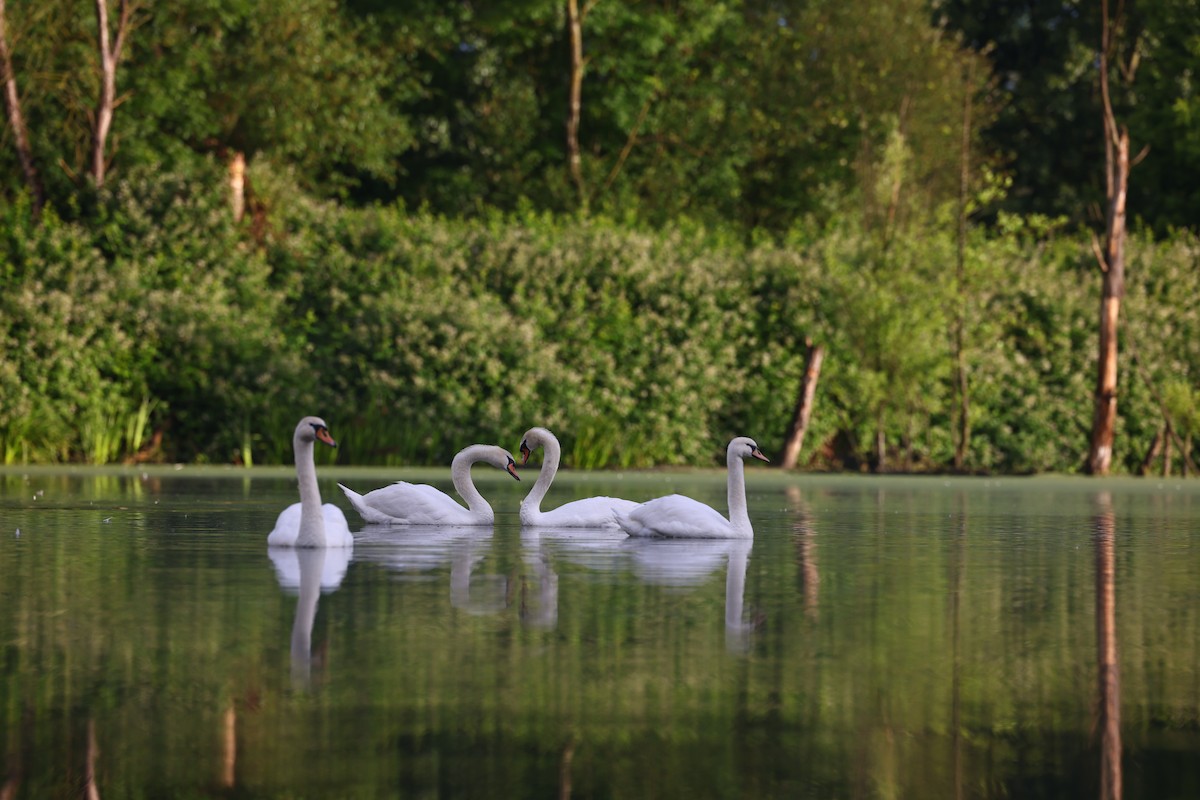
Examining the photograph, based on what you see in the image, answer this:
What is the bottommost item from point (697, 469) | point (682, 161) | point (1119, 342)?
point (697, 469)

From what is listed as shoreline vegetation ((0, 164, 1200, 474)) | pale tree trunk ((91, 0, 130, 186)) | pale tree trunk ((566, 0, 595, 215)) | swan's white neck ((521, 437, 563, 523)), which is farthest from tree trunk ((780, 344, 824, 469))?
pale tree trunk ((566, 0, 595, 215))

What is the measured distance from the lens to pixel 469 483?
1694 cm

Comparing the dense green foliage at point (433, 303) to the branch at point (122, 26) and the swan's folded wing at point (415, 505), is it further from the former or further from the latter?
the swan's folded wing at point (415, 505)

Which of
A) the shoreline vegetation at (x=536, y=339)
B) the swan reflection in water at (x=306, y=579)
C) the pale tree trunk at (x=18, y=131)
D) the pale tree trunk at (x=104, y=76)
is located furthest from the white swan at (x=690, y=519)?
the pale tree trunk at (x=18, y=131)

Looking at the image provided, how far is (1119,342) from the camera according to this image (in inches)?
1331

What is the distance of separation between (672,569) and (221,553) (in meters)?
3.11

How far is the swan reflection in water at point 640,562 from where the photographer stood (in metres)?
9.54

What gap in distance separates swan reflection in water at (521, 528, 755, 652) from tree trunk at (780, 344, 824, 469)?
50.5ft

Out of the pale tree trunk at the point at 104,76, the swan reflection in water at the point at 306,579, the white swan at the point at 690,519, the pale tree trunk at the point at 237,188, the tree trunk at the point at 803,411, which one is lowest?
the swan reflection in water at the point at 306,579

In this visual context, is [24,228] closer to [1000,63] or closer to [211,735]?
[211,735]

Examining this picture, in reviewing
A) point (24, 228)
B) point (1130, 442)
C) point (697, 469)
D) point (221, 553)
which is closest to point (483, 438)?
point (697, 469)

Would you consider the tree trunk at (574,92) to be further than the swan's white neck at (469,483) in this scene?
Yes

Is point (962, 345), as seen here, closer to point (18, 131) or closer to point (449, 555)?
point (18, 131)

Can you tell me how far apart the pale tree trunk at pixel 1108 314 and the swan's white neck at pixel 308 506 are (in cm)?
2100
